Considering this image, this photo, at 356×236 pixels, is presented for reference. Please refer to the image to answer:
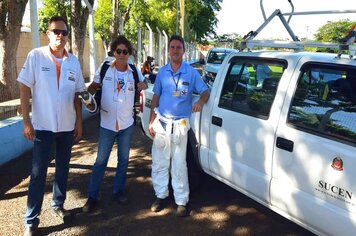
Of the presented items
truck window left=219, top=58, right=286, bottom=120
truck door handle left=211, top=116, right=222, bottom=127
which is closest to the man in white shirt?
truck door handle left=211, top=116, right=222, bottom=127

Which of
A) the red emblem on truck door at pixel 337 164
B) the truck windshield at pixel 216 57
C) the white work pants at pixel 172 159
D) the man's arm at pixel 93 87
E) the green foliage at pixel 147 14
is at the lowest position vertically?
the white work pants at pixel 172 159

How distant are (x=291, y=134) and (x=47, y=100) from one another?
2.14 m

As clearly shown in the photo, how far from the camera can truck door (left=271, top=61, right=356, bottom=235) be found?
2.64 metres

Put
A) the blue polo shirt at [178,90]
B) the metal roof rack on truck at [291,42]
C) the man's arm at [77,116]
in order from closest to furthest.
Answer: the metal roof rack on truck at [291,42], the man's arm at [77,116], the blue polo shirt at [178,90]

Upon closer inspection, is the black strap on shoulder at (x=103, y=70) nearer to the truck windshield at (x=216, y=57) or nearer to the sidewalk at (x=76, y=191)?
the sidewalk at (x=76, y=191)

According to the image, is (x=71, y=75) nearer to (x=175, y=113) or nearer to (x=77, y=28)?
(x=175, y=113)

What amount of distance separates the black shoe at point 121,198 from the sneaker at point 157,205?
333mm

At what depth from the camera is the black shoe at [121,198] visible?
434 cm

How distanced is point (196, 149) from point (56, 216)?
165cm

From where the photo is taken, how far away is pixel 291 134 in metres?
3.04

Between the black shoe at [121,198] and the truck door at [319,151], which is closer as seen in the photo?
the truck door at [319,151]

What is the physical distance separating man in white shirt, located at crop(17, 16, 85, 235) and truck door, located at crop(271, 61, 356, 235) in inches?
76.0

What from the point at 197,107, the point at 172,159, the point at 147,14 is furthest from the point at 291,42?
the point at 147,14

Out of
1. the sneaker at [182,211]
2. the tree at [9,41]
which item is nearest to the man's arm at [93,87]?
the sneaker at [182,211]
